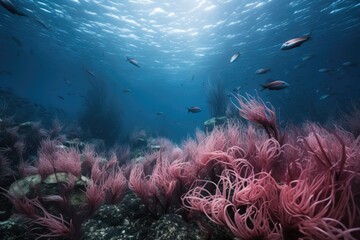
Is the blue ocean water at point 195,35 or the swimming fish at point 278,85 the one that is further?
the blue ocean water at point 195,35

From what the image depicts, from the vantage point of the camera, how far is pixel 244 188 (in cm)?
202

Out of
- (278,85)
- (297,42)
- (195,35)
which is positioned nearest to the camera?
(297,42)

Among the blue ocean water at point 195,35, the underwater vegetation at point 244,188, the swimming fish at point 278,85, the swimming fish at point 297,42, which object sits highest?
the blue ocean water at point 195,35

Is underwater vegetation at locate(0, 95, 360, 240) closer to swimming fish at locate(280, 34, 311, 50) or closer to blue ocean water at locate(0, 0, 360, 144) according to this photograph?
swimming fish at locate(280, 34, 311, 50)

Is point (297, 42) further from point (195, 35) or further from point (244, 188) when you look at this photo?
point (195, 35)

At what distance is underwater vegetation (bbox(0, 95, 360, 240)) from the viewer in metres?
1.69

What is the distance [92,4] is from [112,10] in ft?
5.72

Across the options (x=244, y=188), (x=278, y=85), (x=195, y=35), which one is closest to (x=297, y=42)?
(x=278, y=85)

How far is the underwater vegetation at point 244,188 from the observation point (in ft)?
5.55

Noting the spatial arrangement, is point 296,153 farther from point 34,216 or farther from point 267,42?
point 267,42

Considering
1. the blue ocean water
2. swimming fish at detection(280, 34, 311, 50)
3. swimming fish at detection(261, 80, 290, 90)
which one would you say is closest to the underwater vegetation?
swimming fish at detection(261, 80, 290, 90)

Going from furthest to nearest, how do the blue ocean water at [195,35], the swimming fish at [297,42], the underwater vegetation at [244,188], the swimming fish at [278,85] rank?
the blue ocean water at [195,35], the swimming fish at [278,85], the swimming fish at [297,42], the underwater vegetation at [244,188]

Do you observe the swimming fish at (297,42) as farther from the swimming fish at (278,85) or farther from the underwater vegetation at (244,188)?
the underwater vegetation at (244,188)


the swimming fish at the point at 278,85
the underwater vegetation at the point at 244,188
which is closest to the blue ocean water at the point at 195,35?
the swimming fish at the point at 278,85
